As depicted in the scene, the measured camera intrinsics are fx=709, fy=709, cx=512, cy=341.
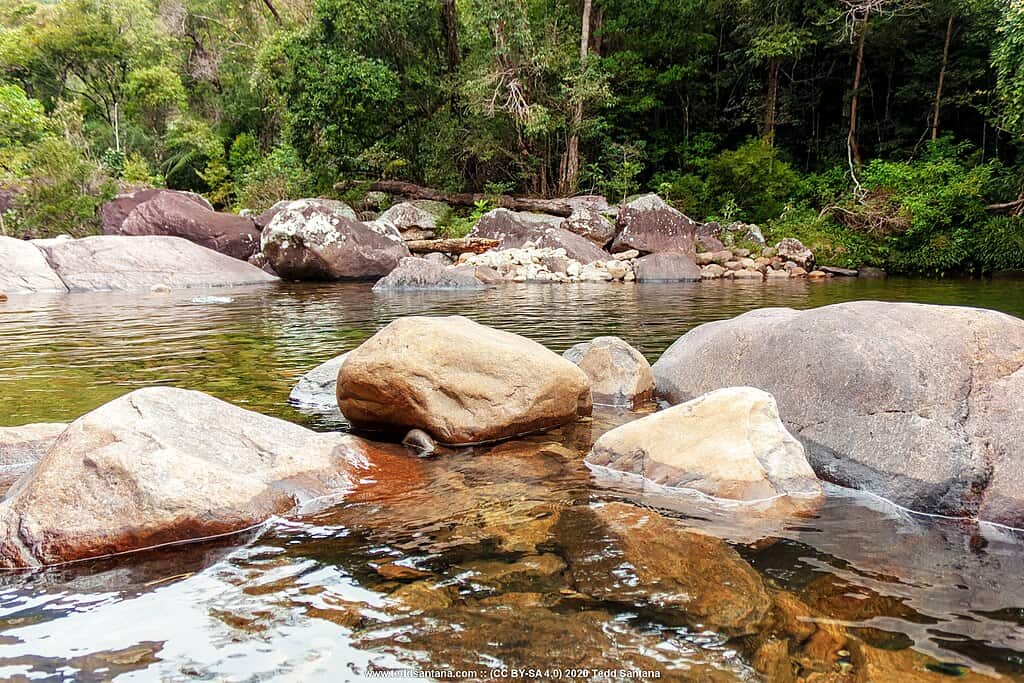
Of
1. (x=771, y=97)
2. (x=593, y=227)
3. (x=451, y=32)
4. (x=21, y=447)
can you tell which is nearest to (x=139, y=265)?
(x=593, y=227)

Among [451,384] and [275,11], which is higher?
[275,11]

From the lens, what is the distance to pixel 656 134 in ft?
93.2

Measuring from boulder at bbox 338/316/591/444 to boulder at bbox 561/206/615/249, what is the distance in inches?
665

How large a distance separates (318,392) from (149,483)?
2.75 m

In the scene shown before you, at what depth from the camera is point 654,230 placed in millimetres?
20391

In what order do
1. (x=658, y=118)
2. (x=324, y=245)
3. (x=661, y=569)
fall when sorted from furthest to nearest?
(x=658, y=118) → (x=324, y=245) → (x=661, y=569)

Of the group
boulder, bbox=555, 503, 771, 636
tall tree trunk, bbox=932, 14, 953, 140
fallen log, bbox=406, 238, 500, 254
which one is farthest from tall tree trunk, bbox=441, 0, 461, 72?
boulder, bbox=555, 503, 771, 636

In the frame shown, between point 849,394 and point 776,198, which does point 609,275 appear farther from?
point 849,394

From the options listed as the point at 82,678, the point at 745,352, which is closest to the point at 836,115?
the point at 745,352

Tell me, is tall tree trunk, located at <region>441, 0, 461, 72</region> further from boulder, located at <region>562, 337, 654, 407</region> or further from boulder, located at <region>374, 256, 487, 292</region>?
boulder, located at <region>562, 337, 654, 407</region>

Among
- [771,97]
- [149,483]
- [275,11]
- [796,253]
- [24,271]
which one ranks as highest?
[275,11]

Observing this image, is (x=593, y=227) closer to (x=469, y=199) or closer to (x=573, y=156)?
(x=573, y=156)

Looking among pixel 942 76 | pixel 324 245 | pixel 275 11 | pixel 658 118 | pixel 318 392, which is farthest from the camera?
pixel 275 11

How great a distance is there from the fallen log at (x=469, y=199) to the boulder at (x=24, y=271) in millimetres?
10980
